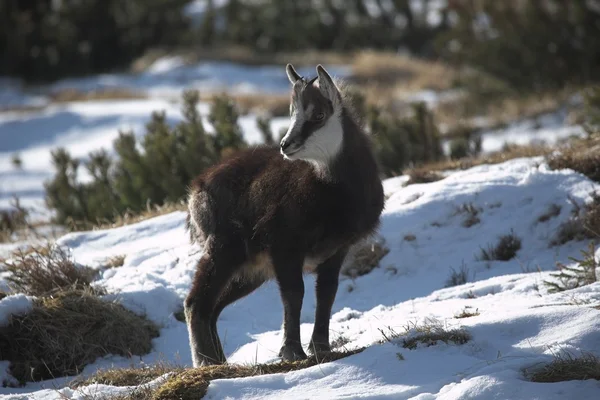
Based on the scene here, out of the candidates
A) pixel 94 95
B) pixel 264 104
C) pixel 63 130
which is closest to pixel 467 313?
pixel 264 104

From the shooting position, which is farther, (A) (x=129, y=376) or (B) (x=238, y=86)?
(B) (x=238, y=86)

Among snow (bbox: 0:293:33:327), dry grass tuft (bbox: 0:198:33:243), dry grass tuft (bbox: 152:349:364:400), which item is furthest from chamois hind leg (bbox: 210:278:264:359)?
dry grass tuft (bbox: 0:198:33:243)

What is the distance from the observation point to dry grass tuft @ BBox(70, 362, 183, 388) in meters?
6.01

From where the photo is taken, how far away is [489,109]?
63.0 ft

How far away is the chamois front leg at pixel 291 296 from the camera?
6.10 meters

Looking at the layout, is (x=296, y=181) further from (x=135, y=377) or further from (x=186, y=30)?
(x=186, y=30)

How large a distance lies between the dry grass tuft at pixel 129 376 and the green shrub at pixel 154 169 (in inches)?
205

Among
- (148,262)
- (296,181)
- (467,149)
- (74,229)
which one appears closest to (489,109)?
(467,149)

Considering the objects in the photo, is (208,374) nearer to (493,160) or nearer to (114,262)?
(114,262)

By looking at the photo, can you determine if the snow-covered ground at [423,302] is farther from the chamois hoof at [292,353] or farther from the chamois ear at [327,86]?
the chamois ear at [327,86]

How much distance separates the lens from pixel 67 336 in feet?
24.0

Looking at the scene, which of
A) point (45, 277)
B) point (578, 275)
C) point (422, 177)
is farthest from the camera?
point (422, 177)

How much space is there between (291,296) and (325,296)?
33cm

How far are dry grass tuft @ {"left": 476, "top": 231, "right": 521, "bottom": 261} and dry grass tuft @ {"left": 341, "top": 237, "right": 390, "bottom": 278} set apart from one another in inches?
36.7
